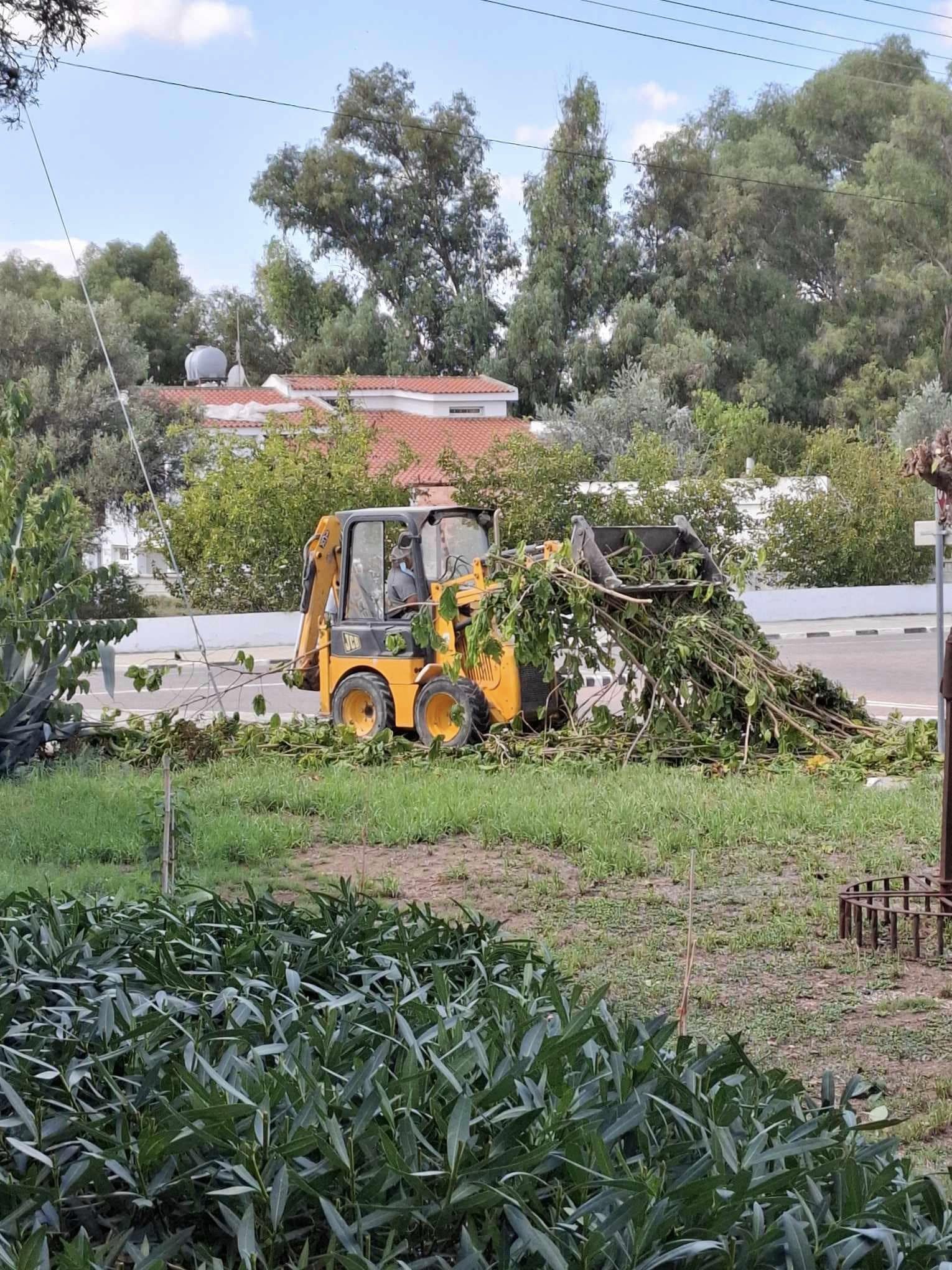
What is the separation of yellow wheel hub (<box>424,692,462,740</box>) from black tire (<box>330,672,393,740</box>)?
426 millimetres

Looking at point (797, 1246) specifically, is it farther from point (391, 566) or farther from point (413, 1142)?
point (391, 566)

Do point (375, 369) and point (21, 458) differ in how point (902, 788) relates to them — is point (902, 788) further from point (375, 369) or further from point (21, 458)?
point (375, 369)

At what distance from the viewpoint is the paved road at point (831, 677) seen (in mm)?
16359

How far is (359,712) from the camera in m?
13.7

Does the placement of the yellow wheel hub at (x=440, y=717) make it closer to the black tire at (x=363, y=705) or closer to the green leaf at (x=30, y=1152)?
the black tire at (x=363, y=705)

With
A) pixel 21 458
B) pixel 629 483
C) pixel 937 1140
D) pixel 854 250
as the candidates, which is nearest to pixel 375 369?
pixel 854 250

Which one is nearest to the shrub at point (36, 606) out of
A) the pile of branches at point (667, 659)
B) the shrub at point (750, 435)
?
the pile of branches at point (667, 659)

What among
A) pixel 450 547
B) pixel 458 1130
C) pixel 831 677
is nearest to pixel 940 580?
pixel 450 547

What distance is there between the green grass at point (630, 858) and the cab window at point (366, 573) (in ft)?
8.08

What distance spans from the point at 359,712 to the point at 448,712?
1381 mm

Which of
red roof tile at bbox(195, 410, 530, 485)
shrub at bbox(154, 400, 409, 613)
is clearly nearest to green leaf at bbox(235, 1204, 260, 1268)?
shrub at bbox(154, 400, 409, 613)

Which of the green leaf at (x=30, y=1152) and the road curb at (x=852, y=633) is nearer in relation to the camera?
the green leaf at (x=30, y=1152)

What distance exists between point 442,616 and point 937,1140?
7.88m

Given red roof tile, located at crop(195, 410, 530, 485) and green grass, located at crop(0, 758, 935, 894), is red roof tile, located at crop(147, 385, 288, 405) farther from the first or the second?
green grass, located at crop(0, 758, 935, 894)
